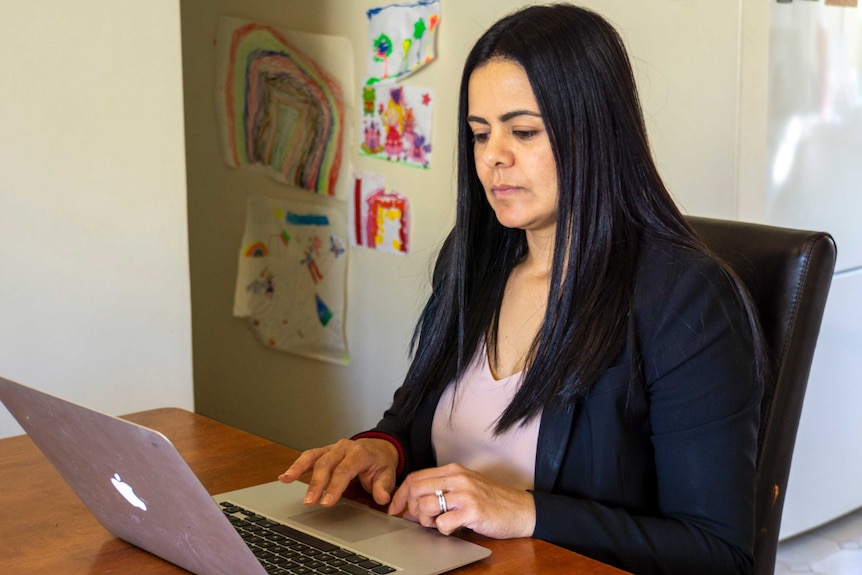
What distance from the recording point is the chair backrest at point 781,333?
137cm

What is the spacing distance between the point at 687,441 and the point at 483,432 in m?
0.32

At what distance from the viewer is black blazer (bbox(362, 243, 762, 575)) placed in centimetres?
125

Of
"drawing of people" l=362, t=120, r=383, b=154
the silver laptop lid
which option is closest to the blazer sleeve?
the silver laptop lid

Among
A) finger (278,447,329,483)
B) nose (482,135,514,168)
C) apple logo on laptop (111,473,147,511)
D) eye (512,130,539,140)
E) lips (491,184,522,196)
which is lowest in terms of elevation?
finger (278,447,329,483)

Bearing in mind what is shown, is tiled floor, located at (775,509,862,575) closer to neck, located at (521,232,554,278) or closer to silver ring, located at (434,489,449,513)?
neck, located at (521,232,554,278)

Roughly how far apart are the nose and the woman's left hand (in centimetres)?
43

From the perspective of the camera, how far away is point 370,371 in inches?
132

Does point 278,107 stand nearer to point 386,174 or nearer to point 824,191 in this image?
point 386,174

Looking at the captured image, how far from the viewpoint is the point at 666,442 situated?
1326 millimetres

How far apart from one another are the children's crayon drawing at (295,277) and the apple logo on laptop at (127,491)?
2.32 m

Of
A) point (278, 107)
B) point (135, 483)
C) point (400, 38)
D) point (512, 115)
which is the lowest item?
point (135, 483)

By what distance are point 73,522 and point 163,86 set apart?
136cm

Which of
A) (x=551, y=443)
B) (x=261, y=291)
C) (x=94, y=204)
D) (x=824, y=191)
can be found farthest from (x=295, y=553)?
(x=261, y=291)

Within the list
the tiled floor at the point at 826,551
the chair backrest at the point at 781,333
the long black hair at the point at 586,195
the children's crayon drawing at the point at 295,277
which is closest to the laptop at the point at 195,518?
the long black hair at the point at 586,195
